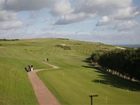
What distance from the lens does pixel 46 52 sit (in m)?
149

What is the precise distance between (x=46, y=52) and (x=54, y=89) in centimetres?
10147

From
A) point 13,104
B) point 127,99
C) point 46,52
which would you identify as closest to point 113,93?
point 127,99

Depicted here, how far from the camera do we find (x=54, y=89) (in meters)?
47.9

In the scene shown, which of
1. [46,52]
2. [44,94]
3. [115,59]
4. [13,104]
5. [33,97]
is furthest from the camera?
[46,52]

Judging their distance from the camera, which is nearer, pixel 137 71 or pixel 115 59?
pixel 137 71

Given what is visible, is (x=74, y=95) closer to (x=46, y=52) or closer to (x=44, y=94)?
(x=44, y=94)

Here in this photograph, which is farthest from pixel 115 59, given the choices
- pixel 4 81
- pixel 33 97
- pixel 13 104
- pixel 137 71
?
pixel 13 104

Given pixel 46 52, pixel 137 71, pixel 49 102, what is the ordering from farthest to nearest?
pixel 46 52, pixel 137 71, pixel 49 102

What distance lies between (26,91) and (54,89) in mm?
6184

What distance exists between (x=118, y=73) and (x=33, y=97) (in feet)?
178

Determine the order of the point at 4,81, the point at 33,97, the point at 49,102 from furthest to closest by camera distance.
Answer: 1. the point at 4,81
2. the point at 33,97
3. the point at 49,102

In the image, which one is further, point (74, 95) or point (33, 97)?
point (74, 95)

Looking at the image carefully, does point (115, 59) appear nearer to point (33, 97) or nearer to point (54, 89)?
point (54, 89)

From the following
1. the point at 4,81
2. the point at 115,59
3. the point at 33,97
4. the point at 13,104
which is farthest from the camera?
the point at 115,59
